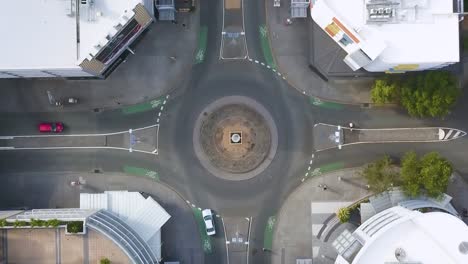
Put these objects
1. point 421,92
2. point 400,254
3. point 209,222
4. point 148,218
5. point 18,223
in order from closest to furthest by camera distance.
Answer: point 400,254 < point 18,223 < point 421,92 < point 148,218 < point 209,222

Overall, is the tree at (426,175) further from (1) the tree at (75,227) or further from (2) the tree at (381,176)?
(1) the tree at (75,227)

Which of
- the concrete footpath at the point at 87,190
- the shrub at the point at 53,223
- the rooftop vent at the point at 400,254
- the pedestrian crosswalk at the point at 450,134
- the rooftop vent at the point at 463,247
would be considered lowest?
the rooftop vent at the point at 400,254

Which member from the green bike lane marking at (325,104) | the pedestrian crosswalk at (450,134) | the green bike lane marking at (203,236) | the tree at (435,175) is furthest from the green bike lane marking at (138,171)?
the pedestrian crosswalk at (450,134)

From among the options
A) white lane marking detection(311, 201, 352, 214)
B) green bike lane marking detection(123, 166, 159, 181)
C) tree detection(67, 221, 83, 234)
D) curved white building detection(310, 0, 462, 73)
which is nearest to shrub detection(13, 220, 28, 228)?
tree detection(67, 221, 83, 234)

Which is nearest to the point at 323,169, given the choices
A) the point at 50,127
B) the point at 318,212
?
the point at 318,212

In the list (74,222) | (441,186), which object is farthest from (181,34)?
(441,186)

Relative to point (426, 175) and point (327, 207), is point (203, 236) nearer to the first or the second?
point (327, 207)
